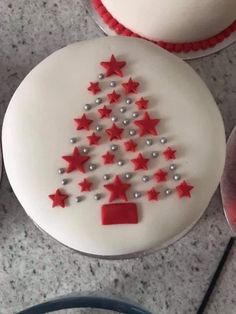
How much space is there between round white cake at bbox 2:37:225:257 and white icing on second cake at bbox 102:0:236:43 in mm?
37

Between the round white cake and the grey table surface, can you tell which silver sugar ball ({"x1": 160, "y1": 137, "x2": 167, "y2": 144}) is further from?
the grey table surface

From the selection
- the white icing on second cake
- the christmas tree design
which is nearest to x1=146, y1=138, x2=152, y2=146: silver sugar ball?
the christmas tree design

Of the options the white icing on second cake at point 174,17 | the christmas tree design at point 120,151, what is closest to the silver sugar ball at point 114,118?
the christmas tree design at point 120,151

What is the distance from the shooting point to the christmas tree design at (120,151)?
0.74m

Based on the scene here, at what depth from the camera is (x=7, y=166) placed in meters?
0.77

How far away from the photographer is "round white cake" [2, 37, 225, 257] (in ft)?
2.43

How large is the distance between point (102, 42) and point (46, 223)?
0.64ft

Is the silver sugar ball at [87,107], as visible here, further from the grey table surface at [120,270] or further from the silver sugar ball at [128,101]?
the grey table surface at [120,270]

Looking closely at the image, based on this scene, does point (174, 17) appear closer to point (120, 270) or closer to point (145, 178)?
point (145, 178)

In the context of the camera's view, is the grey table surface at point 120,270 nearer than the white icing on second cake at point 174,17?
No

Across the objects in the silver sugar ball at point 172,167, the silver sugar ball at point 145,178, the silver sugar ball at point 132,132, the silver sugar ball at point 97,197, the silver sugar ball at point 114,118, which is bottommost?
the silver sugar ball at point 97,197

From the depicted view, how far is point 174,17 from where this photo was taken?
2.53 ft

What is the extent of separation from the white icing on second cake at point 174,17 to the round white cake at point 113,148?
0.12 feet

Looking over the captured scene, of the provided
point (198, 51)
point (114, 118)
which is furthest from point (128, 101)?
point (198, 51)
